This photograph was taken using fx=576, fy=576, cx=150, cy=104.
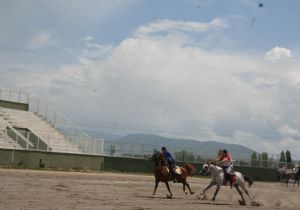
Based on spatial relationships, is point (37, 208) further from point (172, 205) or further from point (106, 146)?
point (106, 146)

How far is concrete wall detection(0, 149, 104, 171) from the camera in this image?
46562 mm

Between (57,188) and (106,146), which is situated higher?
(106,146)

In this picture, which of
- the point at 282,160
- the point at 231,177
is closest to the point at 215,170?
the point at 231,177

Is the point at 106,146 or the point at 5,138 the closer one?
the point at 5,138

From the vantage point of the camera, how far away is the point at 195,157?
6525cm

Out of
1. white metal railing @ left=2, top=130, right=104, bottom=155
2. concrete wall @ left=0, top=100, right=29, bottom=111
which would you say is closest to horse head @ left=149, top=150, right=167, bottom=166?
white metal railing @ left=2, top=130, right=104, bottom=155

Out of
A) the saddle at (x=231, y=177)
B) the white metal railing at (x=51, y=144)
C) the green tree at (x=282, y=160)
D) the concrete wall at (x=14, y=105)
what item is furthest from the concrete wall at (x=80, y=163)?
the saddle at (x=231, y=177)

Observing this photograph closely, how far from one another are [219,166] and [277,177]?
40.7 meters

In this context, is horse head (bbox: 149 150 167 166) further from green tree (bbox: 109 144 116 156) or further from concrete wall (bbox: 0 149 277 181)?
green tree (bbox: 109 144 116 156)

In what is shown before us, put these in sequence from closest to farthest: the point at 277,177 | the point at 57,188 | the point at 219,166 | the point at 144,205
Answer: the point at 144,205, the point at 219,166, the point at 57,188, the point at 277,177

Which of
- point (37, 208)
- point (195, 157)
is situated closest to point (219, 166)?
point (37, 208)

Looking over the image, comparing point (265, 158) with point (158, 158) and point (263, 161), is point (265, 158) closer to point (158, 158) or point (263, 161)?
point (263, 161)

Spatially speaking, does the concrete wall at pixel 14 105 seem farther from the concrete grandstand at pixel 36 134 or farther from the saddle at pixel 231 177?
the saddle at pixel 231 177

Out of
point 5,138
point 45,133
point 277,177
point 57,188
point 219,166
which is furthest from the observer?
point 277,177
